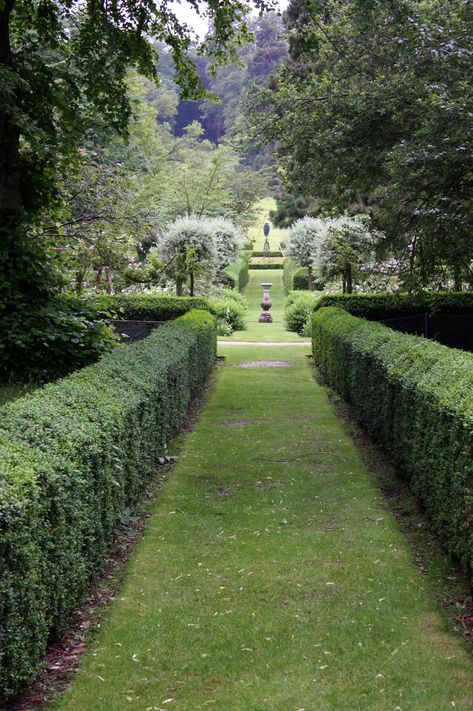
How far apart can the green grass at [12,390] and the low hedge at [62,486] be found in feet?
3.62

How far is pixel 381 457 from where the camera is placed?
9891mm

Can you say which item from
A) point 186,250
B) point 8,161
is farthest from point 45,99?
point 186,250

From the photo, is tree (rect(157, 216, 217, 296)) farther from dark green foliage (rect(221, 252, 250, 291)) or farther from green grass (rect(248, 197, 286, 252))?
green grass (rect(248, 197, 286, 252))

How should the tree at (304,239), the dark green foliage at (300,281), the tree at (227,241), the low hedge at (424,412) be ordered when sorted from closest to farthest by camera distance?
the low hedge at (424,412), the tree at (227,241), the tree at (304,239), the dark green foliage at (300,281)

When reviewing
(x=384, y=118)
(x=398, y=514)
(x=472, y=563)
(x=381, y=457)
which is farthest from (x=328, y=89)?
(x=472, y=563)

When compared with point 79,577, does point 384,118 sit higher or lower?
higher

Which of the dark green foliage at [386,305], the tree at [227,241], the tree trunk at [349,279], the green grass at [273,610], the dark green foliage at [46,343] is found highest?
the tree at [227,241]

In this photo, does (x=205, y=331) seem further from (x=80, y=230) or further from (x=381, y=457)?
(x=381, y=457)

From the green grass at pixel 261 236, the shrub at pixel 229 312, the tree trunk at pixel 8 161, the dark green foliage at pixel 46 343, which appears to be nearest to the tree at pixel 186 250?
the shrub at pixel 229 312

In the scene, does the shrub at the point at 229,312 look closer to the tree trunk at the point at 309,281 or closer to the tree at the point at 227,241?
the tree at the point at 227,241

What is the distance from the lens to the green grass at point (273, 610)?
420 cm

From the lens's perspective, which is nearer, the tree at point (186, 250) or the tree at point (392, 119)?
the tree at point (392, 119)

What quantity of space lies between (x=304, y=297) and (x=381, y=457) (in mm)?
19458

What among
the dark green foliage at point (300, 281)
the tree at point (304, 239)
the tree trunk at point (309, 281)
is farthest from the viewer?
the dark green foliage at point (300, 281)
